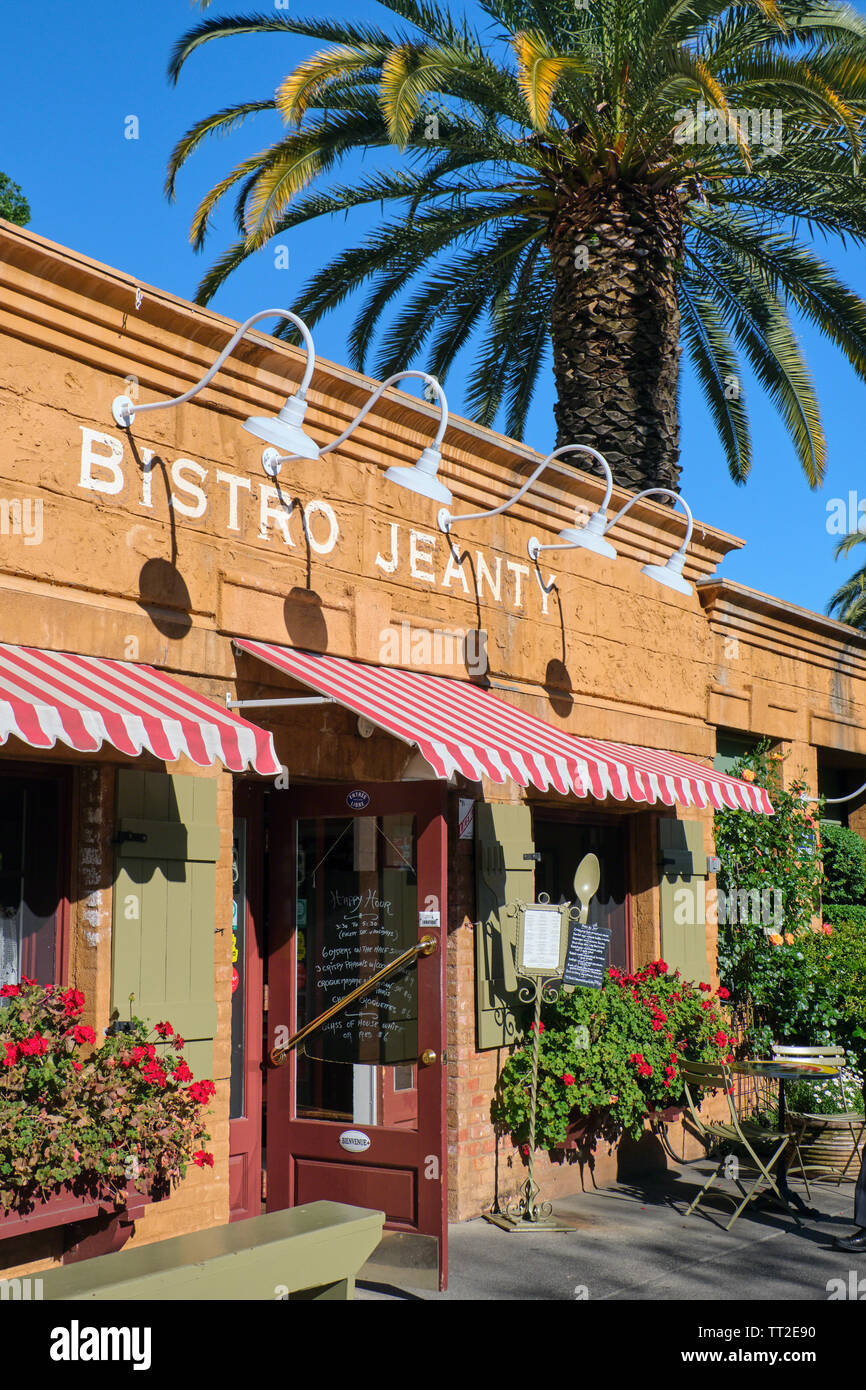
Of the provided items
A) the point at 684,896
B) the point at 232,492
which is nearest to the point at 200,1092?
the point at 232,492

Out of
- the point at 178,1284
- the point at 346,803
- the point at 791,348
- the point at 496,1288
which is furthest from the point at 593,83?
the point at 178,1284

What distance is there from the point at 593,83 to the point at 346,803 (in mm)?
6157

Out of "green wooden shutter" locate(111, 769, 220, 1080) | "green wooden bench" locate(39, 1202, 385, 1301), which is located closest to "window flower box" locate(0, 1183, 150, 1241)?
"green wooden bench" locate(39, 1202, 385, 1301)

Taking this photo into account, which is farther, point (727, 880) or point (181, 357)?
point (727, 880)

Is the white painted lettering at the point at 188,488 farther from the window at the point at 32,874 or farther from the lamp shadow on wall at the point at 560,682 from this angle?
the lamp shadow on wall at the point at 560,682

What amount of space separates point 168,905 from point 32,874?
0.62m

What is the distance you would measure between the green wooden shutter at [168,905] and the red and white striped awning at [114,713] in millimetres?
498

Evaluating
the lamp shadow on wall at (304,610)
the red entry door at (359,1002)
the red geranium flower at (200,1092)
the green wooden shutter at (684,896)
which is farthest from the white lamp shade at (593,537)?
the red geranium flower at (200,1092)

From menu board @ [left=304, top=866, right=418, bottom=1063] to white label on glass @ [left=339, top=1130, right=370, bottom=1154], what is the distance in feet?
1.16

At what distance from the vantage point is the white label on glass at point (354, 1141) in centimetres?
656

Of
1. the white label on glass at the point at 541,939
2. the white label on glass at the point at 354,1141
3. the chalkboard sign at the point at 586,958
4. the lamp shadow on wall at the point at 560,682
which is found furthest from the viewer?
the lamp shadow on wall at the point at 560,682

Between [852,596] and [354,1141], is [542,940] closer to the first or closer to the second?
[354,1141]

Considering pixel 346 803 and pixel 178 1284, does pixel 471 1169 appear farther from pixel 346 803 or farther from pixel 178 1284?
pixel 178 1284
